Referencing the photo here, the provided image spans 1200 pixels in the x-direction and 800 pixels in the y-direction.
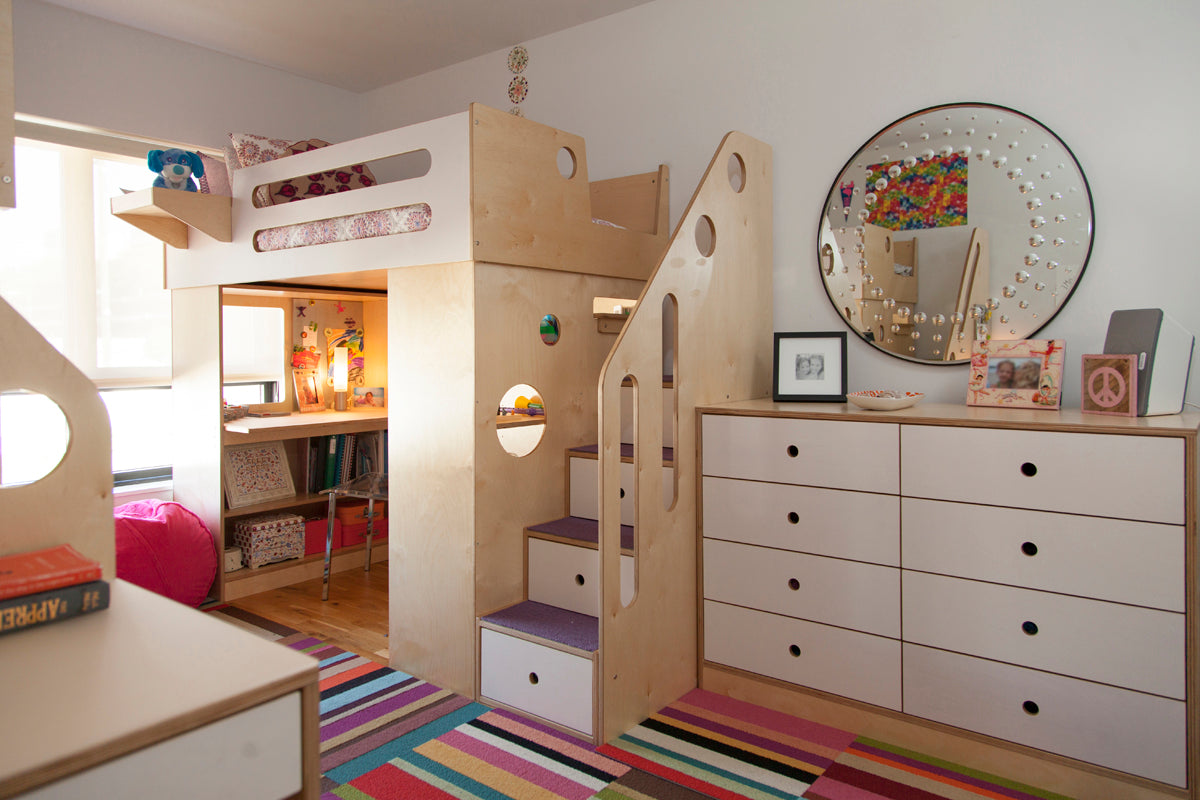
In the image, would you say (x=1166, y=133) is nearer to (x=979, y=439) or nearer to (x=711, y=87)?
(x=979, y=439)

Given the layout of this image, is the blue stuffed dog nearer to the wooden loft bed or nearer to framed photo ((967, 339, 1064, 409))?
the wooden loft bed

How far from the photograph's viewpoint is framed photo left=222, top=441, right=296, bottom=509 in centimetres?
339

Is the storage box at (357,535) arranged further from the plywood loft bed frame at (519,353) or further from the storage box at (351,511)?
the plywood loft bed frame at (519,353)

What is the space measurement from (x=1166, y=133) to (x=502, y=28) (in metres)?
2.53

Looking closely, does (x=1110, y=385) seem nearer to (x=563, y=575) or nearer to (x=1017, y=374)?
(x=1017, y=374)

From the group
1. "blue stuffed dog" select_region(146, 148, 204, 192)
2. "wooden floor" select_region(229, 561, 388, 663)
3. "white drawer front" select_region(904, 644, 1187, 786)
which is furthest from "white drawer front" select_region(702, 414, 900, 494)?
"blue stuffed dog" select_region(146, 148, 204, 192)

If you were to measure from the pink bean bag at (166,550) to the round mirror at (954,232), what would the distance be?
2665 millimetres

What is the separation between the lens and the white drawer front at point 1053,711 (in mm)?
1710

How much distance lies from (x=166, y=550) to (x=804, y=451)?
2465mm

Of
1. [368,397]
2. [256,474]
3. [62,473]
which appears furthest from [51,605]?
[368,397]

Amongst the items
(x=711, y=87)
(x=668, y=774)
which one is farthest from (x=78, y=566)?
(x=711, y=87)

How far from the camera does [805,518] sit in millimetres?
2203

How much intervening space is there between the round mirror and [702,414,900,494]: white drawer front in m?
0.56

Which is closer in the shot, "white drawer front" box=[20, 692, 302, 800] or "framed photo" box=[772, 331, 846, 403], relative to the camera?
"white drawer front" box=[20, 692, 302, 800]
